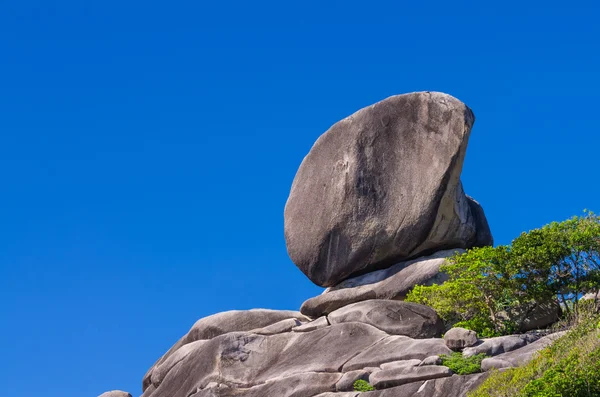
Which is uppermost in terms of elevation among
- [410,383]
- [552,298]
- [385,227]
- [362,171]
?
[362,171]

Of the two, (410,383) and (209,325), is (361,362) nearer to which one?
(410,383)

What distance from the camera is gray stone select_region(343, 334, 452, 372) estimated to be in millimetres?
29234

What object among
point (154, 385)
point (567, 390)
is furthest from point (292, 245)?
point (567, 390)

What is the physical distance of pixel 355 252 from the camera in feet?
131

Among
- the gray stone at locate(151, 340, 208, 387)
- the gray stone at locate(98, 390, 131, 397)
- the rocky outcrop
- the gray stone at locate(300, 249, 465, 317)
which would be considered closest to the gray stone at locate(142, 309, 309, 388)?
the gray stone at locate(300, 249, 465, 317)

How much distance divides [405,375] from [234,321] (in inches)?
460

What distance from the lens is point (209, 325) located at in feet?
127

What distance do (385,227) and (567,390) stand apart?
17343 mm

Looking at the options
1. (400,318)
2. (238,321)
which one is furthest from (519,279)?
(238,321)

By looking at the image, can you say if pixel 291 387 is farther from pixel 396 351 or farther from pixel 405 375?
pixel 405 375

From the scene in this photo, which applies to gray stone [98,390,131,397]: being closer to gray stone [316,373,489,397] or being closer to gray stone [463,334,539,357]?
gray stone [316,373,489,397]

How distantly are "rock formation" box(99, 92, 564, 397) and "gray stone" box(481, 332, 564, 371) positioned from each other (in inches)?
150

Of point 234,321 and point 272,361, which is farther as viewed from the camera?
point 234,321

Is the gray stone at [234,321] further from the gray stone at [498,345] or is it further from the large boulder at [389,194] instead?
the gray stone at [498,345]
